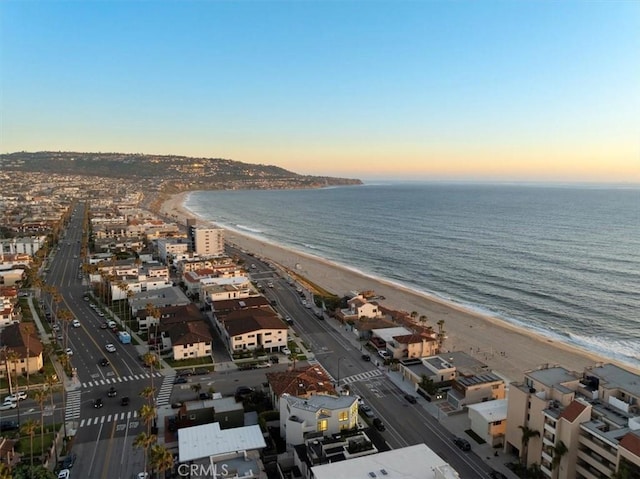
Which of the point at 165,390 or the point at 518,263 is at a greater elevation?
the point at 518,263

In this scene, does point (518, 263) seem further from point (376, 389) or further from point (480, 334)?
point (376, 389)

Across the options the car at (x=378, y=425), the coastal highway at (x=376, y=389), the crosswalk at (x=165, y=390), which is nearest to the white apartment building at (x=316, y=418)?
the coastal highway at (x=376, y=389)

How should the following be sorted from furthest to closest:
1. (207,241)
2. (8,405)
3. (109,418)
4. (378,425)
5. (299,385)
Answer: (207,241) < (8,405) < (299,385) < (109,418) < (378,425)

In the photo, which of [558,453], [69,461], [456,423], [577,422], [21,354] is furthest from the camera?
[21,354]

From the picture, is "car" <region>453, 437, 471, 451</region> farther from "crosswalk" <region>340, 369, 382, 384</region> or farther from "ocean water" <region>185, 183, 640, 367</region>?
"ocean water" <region>185, 183, 640, 367</region>

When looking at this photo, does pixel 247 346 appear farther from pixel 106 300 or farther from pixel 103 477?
pixel 106 300

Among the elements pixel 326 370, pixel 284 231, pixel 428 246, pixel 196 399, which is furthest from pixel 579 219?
pixel 196 399

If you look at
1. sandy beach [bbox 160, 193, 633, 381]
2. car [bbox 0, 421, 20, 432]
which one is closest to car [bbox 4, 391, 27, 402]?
car [bbox 0, 421, 20, 432]

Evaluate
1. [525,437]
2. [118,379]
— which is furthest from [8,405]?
[525,437]
